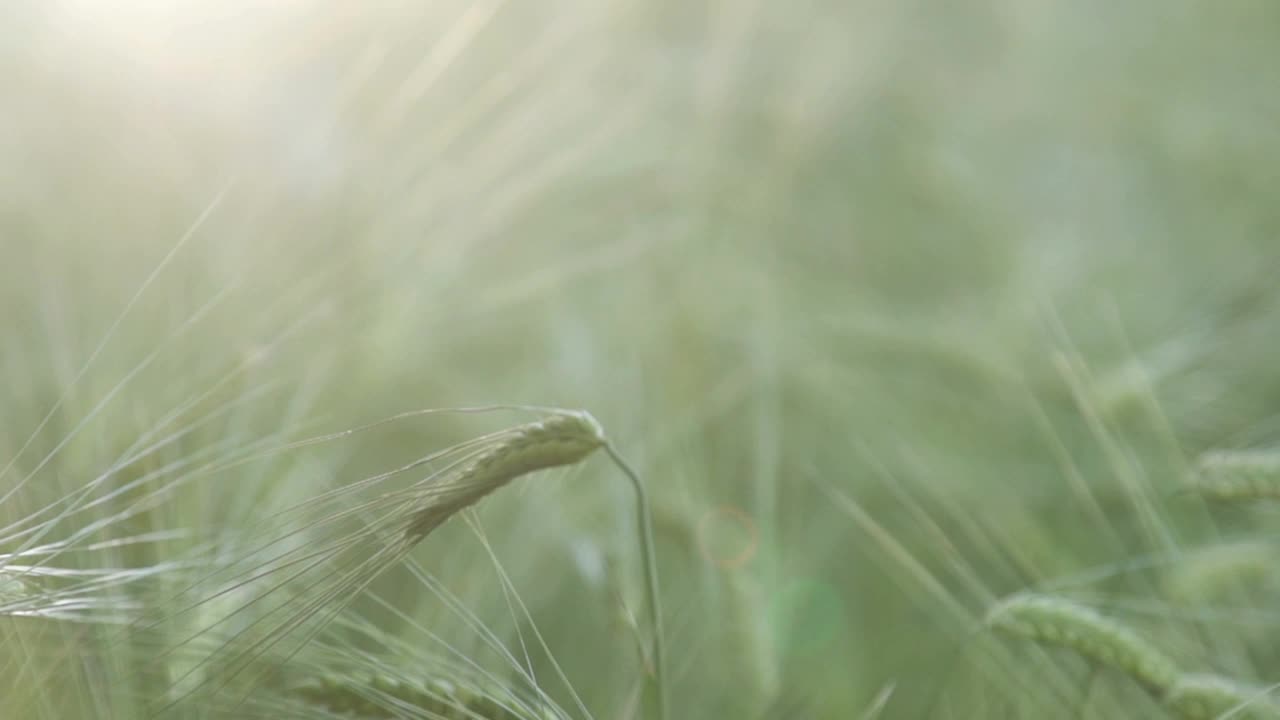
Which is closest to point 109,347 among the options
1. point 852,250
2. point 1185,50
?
point 852,250

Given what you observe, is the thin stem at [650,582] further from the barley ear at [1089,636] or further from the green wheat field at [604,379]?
the barley ear at [1089,636]

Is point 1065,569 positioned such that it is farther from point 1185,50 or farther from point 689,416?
point 1185,50

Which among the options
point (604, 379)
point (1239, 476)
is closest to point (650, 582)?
point (1239, 476)

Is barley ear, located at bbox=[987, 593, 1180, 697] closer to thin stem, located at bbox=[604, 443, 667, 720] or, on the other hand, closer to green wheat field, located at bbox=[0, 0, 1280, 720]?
green wheat field, located at bbox=[0, 0, 1280, 720]

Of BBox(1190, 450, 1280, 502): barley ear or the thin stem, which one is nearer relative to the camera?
the thin stem

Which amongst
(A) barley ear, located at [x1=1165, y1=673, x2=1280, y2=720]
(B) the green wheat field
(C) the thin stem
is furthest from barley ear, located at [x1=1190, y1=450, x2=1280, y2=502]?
(C) the thin stem

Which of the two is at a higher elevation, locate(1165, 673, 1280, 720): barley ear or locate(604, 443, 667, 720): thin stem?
locate(604, 443, 667, 720): thin stem

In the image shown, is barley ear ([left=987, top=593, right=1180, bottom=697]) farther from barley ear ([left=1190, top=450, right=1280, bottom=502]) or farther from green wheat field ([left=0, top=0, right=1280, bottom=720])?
barley ear ([left=1190, top=450, right=1280, bottom=502])

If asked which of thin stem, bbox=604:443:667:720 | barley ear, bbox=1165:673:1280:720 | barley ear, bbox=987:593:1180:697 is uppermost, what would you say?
thin stem, bbox=604:443:667:720
